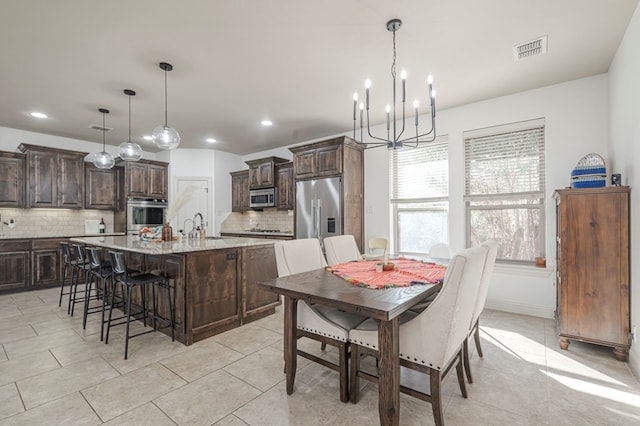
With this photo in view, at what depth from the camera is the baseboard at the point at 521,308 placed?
359 centimetres

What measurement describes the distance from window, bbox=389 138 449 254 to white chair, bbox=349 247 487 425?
283cm

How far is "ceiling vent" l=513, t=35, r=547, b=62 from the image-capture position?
2.69m

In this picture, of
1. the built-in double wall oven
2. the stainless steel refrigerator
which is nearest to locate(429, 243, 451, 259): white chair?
the stainless steel refrigerator

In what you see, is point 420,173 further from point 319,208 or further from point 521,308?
point 521,308

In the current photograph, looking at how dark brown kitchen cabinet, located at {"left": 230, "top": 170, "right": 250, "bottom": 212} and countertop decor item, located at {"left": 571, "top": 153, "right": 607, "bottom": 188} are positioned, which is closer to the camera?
countertop decor item, located at {"left": 571, "top": 153, "right": 607, "bottom": 188}

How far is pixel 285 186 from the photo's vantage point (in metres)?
6.15

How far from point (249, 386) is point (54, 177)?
18.5ft

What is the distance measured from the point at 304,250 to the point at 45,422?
1.93 metres

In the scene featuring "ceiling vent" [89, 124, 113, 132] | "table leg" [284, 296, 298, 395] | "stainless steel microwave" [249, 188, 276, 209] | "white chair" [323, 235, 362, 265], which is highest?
"ceiling vent" [89, 124, 113, 132]

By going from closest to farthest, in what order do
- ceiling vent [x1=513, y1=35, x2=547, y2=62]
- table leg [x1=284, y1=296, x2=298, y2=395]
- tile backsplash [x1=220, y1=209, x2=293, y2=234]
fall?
table leg [x1=284, y1=296, x2=298, y2=395] < ceiling vent [x1=513, y1=35, x2=547, y2=62] < tile backsplash [x1=220, y1=209, x2=293, y2=234]

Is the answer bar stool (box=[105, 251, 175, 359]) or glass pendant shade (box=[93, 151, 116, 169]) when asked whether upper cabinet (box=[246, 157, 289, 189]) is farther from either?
bar stool (box=[105, 251, 175, 359])

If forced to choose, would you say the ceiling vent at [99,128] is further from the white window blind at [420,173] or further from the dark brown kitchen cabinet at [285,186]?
the white window blind at [420,173]

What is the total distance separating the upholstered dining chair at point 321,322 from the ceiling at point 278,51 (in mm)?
1833

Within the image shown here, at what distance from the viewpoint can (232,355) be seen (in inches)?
105
